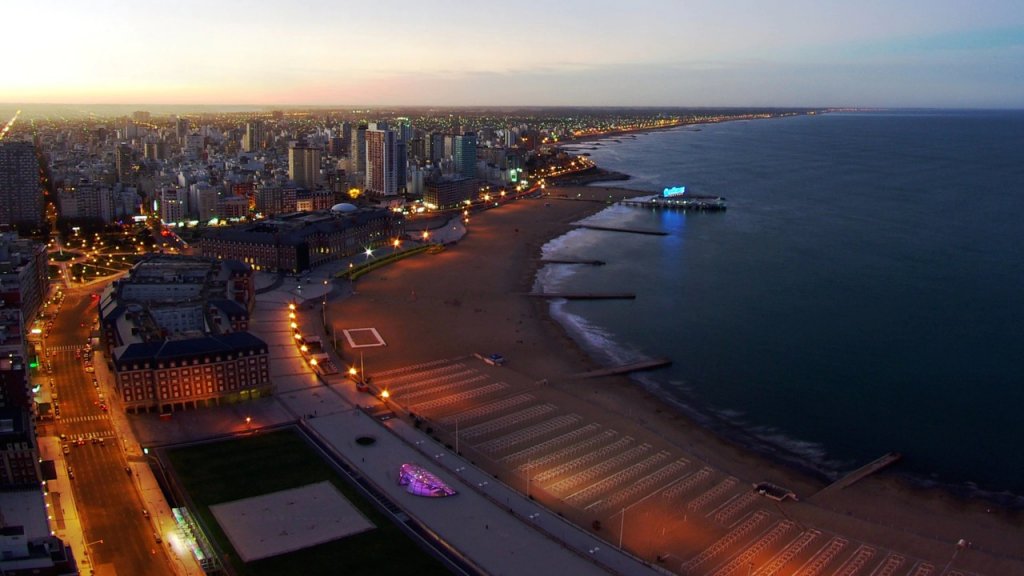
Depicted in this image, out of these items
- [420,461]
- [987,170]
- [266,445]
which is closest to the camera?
[420,461]

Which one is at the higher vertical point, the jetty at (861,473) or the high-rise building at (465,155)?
the high-rise building at (465,155)

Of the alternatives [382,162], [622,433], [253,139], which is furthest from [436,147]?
[622,433]

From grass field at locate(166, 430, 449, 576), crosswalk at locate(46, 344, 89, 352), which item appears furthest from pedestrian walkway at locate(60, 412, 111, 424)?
crosswalk at locate(46, 344, 89, 352)

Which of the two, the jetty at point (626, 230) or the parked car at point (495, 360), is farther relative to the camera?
the jetty at point (626, 230)

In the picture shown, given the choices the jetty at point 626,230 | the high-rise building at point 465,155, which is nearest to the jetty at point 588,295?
the jetty at point 626,230

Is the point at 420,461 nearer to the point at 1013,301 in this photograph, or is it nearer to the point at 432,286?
the point at 432,286

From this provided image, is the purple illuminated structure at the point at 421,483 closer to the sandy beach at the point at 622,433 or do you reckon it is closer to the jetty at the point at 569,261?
the sandy beach at the point at 622,433

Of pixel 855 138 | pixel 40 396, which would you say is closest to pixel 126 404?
pixel 40 396
